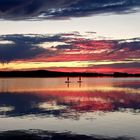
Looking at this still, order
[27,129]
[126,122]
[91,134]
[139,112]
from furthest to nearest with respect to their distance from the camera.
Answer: [139,112] < [126,122] < [27,129] < [91,134]

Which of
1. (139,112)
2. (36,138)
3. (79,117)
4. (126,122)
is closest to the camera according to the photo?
(36,138)

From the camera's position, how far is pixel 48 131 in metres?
23.1

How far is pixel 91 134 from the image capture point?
72.6 feet

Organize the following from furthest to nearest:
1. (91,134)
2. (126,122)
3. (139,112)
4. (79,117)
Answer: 1. (139,112)
2. (79,117)
3. (126,122)
4. (91,134)

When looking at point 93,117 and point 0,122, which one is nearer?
point 0,122

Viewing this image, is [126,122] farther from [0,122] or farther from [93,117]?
[0,122]

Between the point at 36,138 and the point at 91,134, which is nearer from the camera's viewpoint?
the point at 36,138

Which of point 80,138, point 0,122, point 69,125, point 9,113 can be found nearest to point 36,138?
point 80,138

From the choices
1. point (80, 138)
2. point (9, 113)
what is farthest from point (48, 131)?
point (9, 113)

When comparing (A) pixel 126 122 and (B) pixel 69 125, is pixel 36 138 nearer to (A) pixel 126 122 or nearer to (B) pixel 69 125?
(B) pixel 69 125

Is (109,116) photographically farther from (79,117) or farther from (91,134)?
(91,134)

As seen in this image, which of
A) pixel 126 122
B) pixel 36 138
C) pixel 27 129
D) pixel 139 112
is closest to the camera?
pixel 36 138

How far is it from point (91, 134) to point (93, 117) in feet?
23.9

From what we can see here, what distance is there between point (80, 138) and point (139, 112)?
39.8 ft
